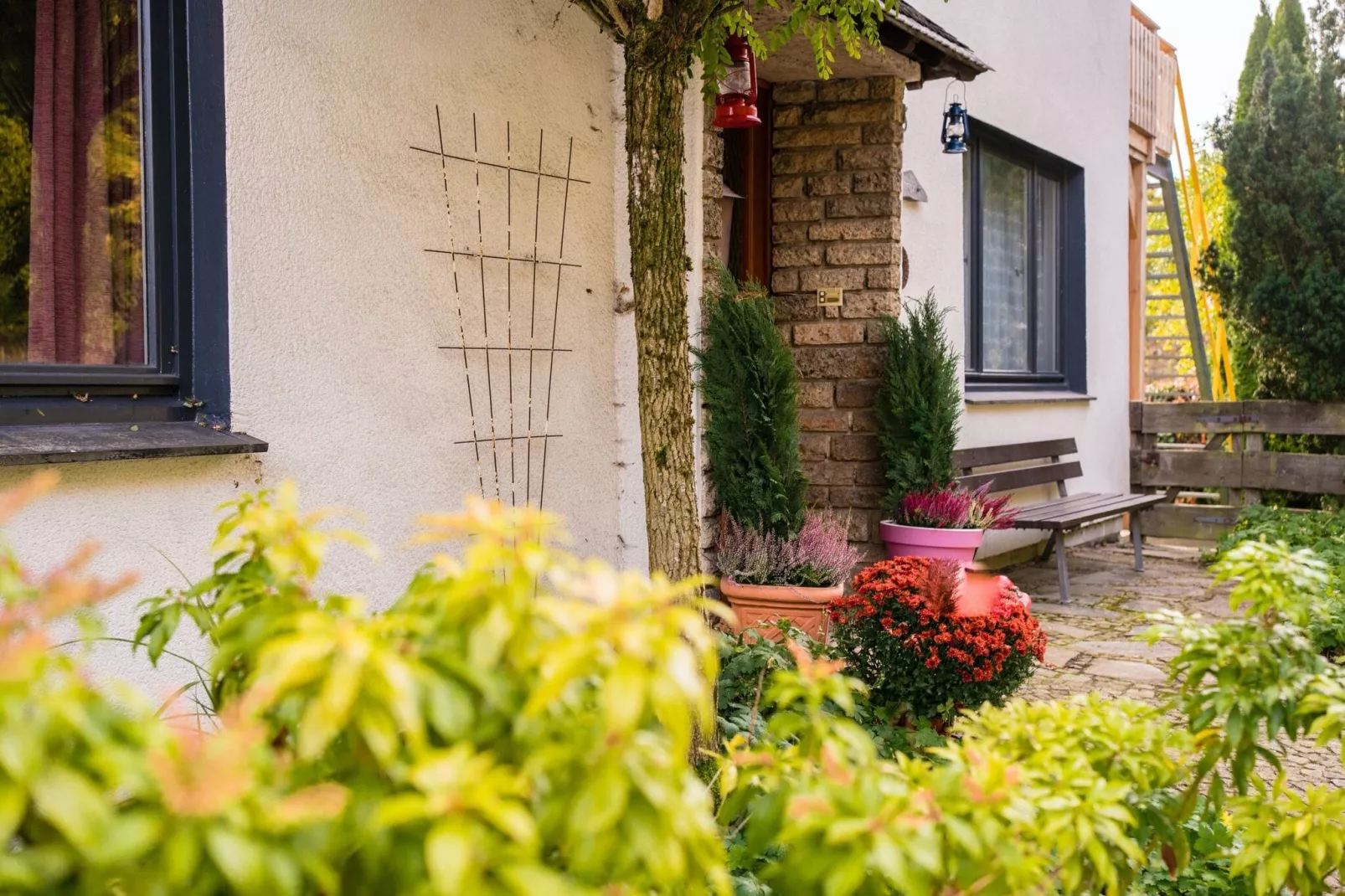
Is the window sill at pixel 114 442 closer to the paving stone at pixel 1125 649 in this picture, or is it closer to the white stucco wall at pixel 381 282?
the white stucco wall at pixel 381 282

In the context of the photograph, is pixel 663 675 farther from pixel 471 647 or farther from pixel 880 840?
pixel 880 840

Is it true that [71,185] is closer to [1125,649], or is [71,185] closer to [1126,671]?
[1126,671]

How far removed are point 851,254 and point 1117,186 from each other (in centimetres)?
483

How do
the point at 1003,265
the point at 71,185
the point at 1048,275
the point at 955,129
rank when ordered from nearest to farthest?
the point at 71,185 → the point at 955,129 → the point at 1003,265 → the point at 1048,275

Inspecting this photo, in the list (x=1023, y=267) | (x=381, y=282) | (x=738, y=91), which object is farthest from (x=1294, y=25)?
(x=381, y=282)

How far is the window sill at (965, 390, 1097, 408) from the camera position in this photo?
268 inches

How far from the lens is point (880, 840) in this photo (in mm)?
1001

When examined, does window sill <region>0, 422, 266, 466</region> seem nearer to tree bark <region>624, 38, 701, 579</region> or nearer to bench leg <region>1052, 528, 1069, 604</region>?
tree bark <region>624, 38, 701, 579</region>

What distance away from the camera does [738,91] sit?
4.25 meters

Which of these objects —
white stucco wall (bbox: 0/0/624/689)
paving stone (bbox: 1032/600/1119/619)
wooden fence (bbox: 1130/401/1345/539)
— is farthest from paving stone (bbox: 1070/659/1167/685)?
wooden fence (bbox: 1130/401/1345/539)

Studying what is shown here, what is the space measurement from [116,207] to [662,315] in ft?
4.41

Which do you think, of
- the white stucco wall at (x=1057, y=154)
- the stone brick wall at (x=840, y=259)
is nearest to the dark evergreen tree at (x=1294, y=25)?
the white stucco wall at (x=1057, y=154)

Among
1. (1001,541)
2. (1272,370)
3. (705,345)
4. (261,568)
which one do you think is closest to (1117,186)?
(1272,370)

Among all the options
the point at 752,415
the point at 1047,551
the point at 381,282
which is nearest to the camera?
the point at 381,282
